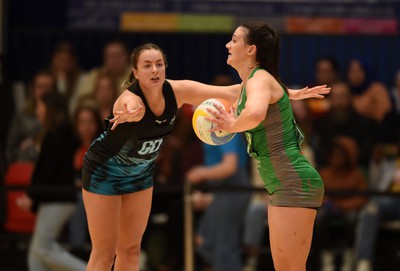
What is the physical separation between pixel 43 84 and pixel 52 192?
6.09ft

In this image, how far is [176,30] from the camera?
12.7m

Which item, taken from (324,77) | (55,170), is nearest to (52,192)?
(55,170)

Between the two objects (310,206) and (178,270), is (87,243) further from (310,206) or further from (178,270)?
(310,206)

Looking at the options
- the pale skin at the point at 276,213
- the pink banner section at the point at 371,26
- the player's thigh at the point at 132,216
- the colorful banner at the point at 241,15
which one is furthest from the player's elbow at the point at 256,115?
the pink banner section at the point at 371,26

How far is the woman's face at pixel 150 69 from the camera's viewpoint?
7375mm

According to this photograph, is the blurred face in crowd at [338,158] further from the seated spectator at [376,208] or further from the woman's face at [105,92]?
the woman's face at [105,92]

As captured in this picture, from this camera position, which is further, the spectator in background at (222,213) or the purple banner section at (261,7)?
the purple banner section at (261,7)

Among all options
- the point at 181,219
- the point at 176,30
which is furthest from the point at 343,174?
the point at 176,30

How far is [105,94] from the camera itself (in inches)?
456

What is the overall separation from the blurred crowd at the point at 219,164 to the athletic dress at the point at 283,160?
3.07 m

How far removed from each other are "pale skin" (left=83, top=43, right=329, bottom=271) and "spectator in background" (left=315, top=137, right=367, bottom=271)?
3.70m

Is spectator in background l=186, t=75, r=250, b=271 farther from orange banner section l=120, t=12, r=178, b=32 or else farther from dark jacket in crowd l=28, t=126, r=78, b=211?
orange banner section l=120, t=12, r=178, b=32

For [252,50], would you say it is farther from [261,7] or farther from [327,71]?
[261,7]

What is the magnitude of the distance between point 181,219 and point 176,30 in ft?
9.01
